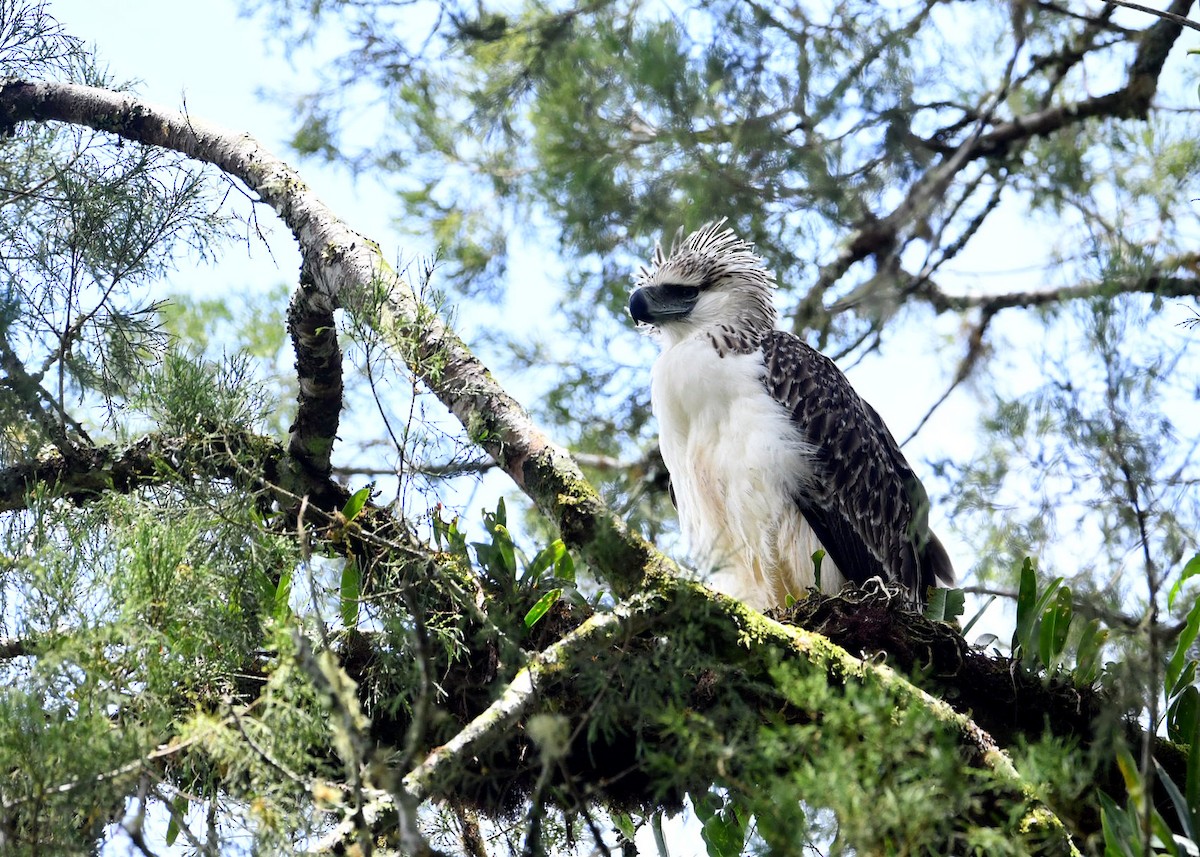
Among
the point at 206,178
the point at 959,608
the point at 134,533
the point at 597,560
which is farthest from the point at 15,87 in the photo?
the point at 959,608

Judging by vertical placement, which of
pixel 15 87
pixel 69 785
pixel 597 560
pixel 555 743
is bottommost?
pixel 555 743

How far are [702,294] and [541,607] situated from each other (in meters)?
2.31

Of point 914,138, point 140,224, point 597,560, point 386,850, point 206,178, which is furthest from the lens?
point 914,138

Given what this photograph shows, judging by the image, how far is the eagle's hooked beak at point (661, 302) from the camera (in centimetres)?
580

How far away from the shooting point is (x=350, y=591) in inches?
154

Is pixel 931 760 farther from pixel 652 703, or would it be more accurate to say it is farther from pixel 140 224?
pixel 140 224

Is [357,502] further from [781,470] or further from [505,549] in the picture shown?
[781,470]

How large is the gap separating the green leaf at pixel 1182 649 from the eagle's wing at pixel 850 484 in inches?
40.8

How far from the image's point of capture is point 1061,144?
24.3 ft

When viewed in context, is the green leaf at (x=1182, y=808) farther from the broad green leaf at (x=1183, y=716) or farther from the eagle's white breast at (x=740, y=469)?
the eagle's white breast at (x=740, y=469)

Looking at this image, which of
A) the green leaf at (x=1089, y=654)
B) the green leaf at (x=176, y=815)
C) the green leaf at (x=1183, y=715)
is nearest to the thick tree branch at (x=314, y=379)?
the green leaf at (x=176, y=815)

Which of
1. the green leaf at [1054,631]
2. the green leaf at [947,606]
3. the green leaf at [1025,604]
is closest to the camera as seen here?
the green leaf at [1054,631]

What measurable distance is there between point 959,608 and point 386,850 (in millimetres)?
2605

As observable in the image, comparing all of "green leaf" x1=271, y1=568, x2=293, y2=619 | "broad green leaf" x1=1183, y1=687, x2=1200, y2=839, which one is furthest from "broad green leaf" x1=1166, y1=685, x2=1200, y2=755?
"green leaf" x1=271, y1=568, x2=293, y2=619
